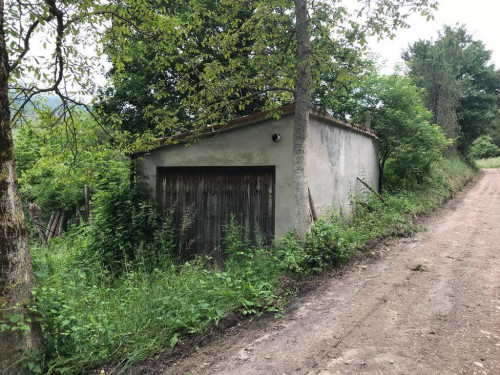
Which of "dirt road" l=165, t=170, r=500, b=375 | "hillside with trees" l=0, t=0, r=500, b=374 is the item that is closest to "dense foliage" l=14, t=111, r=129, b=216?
"hillside with trees" l=0, t=0, r=500, b=374

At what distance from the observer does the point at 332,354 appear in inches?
119

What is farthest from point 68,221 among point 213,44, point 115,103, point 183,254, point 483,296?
point 483,296

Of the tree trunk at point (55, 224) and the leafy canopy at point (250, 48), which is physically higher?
the leafy canopy at point (250, 48)

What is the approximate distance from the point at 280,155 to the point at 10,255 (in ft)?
15.2

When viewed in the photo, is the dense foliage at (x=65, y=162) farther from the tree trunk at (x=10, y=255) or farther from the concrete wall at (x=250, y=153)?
the tree trunk at (x=10, y=255)

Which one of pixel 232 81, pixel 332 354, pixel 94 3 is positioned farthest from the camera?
pixel 232 81

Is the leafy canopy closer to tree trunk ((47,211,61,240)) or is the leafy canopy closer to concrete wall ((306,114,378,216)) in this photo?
concrete wall ((306,114,378,216))

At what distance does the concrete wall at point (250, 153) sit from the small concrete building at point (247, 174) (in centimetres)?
2

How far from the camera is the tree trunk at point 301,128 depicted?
5.50 m

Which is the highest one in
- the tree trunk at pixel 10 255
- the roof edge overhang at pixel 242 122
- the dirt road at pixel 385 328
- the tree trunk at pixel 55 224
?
the roof edge overhang at pixel 242 122

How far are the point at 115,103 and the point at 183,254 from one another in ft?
30.7

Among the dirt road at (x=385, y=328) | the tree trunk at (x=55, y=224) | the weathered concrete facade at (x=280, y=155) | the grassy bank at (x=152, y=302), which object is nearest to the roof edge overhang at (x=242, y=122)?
the weathered concrete facade at (x=280, y=155)

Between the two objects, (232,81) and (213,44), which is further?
(213,44)

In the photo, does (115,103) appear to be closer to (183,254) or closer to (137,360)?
(183,254)
